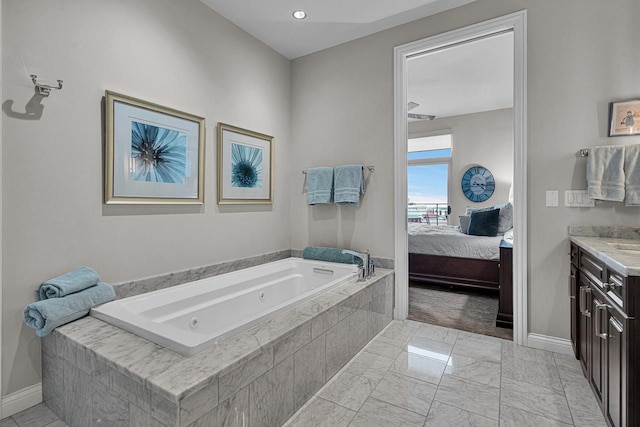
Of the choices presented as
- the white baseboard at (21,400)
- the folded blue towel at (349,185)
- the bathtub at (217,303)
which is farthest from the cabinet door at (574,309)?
the white baseboard at (21,400)

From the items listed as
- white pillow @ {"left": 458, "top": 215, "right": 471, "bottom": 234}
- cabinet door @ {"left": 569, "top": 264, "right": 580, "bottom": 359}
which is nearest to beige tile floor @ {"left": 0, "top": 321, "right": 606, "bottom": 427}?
cabinet door @ {"left": 569, "top": 264, "right": 580, "bottom": 359}

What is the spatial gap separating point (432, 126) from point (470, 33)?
3928mm

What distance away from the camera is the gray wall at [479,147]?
5.73m

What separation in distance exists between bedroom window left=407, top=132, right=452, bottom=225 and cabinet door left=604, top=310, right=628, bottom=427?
513 centimetres

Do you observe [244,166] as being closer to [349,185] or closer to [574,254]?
[349,185]

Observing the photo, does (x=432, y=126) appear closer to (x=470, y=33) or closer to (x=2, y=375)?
(x=470, y=33)

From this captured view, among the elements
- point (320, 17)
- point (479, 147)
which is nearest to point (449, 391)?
point (320, 17)

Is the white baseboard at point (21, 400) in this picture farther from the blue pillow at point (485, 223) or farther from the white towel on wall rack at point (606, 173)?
the blue pillow at point (485, 223)

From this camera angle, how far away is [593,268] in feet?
5.37

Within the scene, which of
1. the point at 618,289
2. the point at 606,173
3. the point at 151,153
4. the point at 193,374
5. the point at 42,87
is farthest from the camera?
the point at 151,153

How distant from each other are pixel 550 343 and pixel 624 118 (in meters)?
1.63

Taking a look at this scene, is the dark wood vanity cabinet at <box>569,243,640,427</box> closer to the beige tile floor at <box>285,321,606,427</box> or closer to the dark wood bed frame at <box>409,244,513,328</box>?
the beige tile floor at <box>285,321,606,427</box>

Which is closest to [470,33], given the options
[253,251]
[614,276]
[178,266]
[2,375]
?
[614,276]

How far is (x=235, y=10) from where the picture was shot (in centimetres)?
262
